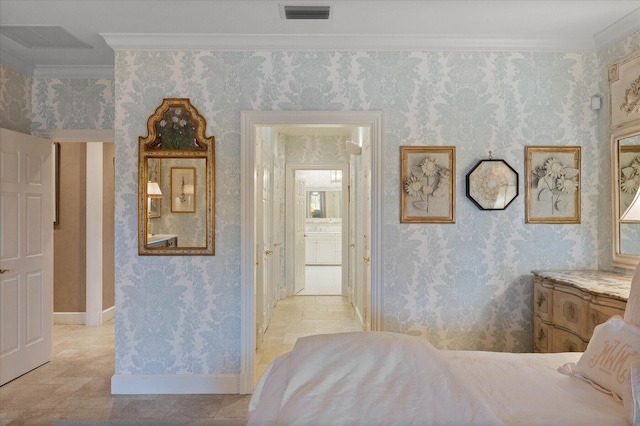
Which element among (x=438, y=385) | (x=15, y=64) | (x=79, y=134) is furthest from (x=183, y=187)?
(x=438, y=385)

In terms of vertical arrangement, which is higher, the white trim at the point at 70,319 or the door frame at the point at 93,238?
the door frame at the point at 93,238

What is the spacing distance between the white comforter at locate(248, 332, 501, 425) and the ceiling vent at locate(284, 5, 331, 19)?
2.04 m

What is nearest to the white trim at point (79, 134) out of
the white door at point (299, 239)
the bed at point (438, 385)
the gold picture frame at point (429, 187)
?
the gold picture frame at point (429, 187)

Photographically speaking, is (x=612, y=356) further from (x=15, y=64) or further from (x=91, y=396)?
(x=15, y=64)

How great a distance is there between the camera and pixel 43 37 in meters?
3.32

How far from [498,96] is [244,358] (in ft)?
8.99

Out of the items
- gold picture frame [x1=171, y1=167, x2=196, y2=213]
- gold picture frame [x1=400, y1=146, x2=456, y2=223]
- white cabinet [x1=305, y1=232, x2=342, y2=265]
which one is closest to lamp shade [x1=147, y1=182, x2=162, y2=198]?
gold picture frame [x1=171, y1=167, x2=196, y2=213]

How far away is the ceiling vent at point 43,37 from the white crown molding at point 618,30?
3828 millimetres

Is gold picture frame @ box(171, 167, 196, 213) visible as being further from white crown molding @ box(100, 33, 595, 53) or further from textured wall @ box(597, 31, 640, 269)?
textured wall @ box(597, 31, 640, 269)

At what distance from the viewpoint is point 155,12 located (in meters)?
2.90

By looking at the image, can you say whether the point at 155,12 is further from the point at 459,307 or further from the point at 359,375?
the point at 459,307

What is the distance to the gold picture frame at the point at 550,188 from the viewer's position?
11.0 feet

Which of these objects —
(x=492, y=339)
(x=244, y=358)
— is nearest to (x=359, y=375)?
(x=244, y=358)

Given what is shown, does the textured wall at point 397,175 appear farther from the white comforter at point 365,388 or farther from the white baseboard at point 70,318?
the white baseboard at point 70,318
